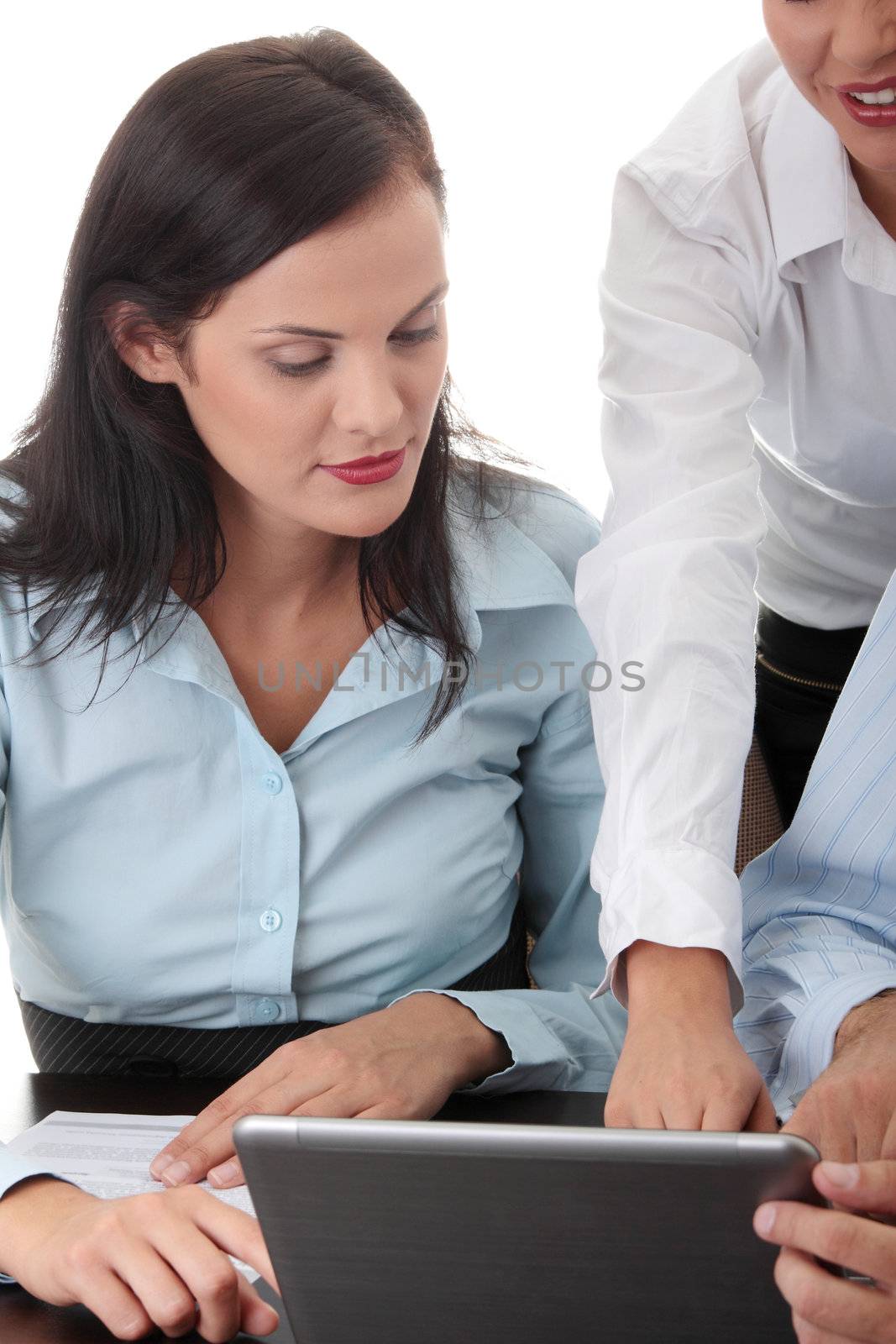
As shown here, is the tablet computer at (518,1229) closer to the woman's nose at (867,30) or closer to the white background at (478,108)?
the woman's nose at (867,30)

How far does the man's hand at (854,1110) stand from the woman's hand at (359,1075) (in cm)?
32

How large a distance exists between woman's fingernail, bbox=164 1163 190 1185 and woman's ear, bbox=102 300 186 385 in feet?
2.28

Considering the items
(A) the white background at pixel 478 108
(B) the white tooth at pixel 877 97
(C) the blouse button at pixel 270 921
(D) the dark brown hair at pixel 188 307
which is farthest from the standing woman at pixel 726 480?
(A) the white background at pixel 478 108

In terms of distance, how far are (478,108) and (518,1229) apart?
8.30 feet

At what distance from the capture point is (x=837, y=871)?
50.4 inches

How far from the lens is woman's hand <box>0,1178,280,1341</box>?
882 mm

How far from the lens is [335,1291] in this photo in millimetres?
764

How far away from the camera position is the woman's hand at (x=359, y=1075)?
1.10 metres

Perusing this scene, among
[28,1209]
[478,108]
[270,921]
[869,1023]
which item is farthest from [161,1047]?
[478,108]

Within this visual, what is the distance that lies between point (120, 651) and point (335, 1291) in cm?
76

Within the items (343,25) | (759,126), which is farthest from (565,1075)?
(343,25)

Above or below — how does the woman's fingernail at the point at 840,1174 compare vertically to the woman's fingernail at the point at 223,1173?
above

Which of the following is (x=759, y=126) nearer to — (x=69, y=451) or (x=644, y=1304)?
(x=69, y=451)

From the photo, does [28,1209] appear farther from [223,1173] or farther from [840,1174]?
[840,1174]
